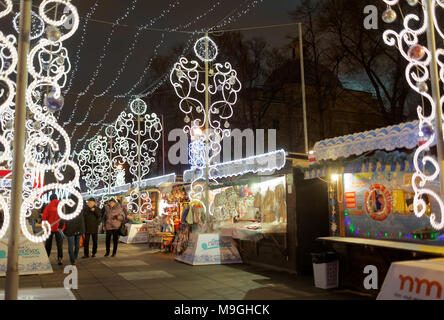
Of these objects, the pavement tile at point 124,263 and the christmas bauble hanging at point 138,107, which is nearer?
the pavement tile at point 124,263

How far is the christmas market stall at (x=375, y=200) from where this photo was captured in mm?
6977

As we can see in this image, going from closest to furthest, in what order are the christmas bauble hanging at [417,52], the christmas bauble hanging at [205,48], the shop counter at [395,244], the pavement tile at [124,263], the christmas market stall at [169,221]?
the christmas bauble hanging at [417,52] → the shop counter at [395,244] → the pavement tile at [124,263] → the christmas bauble hanging at [205,48] → the christmas market stall at [169,221]

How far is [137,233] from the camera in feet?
62.4

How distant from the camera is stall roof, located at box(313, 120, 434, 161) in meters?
6.83

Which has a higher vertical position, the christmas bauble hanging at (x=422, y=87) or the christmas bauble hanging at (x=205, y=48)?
the christmas bauble hanging at (x=205, y=48)

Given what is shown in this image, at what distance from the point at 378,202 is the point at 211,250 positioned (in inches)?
201

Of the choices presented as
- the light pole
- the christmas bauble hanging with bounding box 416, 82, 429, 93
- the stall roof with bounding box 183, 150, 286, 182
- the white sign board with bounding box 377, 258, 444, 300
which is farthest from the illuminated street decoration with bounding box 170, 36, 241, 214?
the white sign board with bounding box 377, 258, 444, 300

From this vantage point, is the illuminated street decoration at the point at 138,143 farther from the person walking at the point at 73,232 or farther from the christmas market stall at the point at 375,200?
the christmas market stall at the point at 375,200

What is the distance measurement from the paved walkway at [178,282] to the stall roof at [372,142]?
2.68 metres

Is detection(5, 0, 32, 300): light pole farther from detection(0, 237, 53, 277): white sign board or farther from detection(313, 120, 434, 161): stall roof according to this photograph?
detection(0, 237, 53, 277): white sign board

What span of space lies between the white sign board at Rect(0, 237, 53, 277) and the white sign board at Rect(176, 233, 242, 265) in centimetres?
368

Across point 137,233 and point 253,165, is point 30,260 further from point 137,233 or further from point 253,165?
point 137,233

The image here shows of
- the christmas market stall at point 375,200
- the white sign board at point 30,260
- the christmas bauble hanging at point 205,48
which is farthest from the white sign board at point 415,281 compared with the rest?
the christmas bauble hanging at point 205,48

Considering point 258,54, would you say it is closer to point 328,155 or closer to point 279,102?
point 279,102
